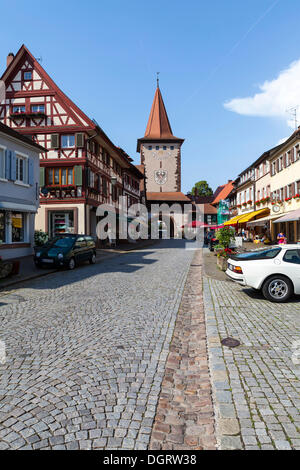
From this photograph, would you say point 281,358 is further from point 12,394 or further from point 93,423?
point 12,394

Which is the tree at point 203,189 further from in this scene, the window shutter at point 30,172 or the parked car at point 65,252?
the parked car at point 65,252

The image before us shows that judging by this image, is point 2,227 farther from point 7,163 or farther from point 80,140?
point 80,140

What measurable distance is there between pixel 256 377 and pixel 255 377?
11mm

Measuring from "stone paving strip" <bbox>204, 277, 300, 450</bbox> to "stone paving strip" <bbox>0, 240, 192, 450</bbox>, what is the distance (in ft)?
2.24

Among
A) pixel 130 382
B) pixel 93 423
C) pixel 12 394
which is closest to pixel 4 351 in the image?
pixel 12 394

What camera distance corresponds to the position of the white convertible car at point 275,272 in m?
7.76

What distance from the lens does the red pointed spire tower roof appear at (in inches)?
2714

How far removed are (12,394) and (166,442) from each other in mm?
1719

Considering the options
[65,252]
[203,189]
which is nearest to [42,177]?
[65,252]

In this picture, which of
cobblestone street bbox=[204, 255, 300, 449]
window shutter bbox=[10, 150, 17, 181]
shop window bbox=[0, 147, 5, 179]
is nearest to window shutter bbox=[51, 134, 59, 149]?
window shutter bbox=[10, 150, 17, 181]

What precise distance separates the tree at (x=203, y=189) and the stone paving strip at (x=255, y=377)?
87407 millimetres

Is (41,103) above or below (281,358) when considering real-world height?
above

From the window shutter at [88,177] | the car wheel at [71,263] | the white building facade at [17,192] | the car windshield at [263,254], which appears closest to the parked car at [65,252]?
the car wheel at [71,263]
